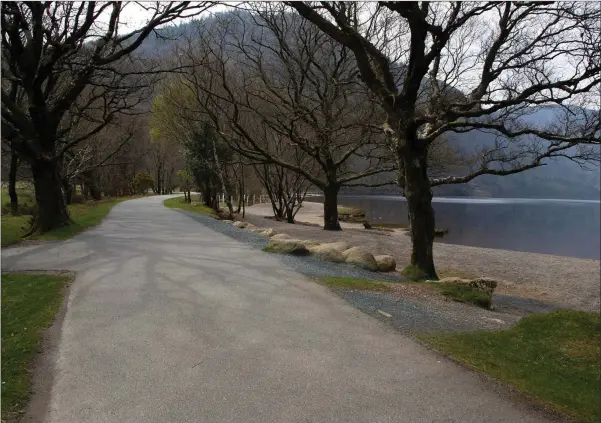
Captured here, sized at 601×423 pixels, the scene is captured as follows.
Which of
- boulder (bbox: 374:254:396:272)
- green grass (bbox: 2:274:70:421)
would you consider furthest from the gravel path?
green grass (bbox: 2:274:70:421)

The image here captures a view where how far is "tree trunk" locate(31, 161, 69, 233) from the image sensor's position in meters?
13.2

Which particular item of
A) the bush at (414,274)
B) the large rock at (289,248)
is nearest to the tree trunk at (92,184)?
the large rock at (289,248)

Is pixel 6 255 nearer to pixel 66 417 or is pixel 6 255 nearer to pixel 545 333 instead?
pixel 66 417

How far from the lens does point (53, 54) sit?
12.4 meters

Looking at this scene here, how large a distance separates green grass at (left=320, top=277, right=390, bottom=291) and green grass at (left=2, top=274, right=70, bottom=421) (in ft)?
14.2

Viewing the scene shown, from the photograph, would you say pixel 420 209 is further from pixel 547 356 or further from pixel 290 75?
pixel 290 75

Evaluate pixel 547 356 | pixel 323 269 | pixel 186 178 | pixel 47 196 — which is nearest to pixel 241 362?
pixel 547 356

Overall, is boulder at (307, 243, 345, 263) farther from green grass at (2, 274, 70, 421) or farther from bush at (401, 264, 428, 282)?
green grass at (2, 274, 70, 421)

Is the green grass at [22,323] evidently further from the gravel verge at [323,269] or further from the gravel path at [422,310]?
the gravel verge at [323,269]

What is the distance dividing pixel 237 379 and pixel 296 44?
65.6ft

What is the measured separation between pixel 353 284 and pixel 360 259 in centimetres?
304

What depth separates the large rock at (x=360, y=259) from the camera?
33.7ft

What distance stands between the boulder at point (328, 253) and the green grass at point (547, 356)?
500 centimetres

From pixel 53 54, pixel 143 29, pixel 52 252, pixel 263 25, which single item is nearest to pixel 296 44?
pixel 263 25
